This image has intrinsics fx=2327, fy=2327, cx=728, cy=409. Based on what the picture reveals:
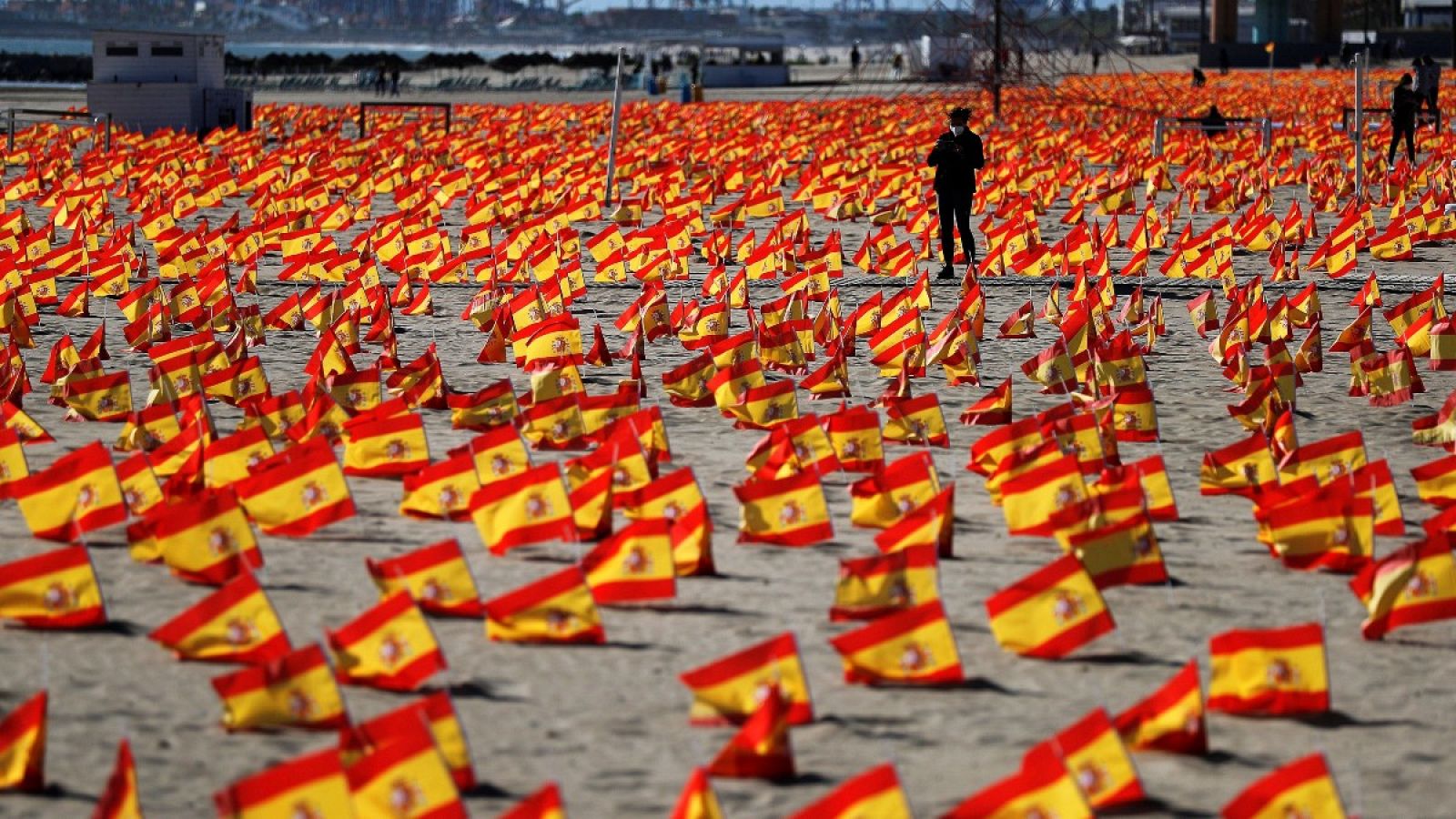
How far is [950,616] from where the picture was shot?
7.91 metres

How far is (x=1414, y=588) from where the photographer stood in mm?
7496

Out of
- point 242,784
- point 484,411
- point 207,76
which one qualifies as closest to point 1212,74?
point 207,76

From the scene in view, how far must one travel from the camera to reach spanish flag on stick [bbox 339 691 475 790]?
579cm

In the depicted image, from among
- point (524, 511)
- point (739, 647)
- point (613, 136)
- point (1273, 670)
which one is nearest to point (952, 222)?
point (613, 136)

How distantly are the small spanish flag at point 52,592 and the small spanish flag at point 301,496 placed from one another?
1298 millimetres

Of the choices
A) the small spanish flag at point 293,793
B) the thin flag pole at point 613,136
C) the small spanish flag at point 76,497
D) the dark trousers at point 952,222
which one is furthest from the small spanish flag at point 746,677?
the thin flag pole at point 613,136

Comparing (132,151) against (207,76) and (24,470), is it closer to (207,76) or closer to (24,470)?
(207,76)

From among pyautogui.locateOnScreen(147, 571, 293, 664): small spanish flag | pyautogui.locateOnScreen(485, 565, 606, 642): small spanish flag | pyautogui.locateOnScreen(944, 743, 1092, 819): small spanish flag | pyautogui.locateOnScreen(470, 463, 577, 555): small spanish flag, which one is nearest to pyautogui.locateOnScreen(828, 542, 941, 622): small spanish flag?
pyautogui.locateOnScreen(485, 565, 606, 642): small spanish flag

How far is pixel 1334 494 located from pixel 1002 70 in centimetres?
2230

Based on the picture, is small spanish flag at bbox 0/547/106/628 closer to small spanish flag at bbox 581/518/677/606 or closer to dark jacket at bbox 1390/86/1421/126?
small spanish flag at bbox 581/518/677/606

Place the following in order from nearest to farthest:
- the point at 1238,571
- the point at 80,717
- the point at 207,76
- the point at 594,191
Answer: the point at 80,717, the point at 1238,571, the point at 594,191, the point at 207,76

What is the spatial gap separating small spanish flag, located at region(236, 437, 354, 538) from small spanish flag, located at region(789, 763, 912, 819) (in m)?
4.08

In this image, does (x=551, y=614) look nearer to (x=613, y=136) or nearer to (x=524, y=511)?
(x=524, y=511)

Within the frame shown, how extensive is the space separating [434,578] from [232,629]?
29.1 inches
